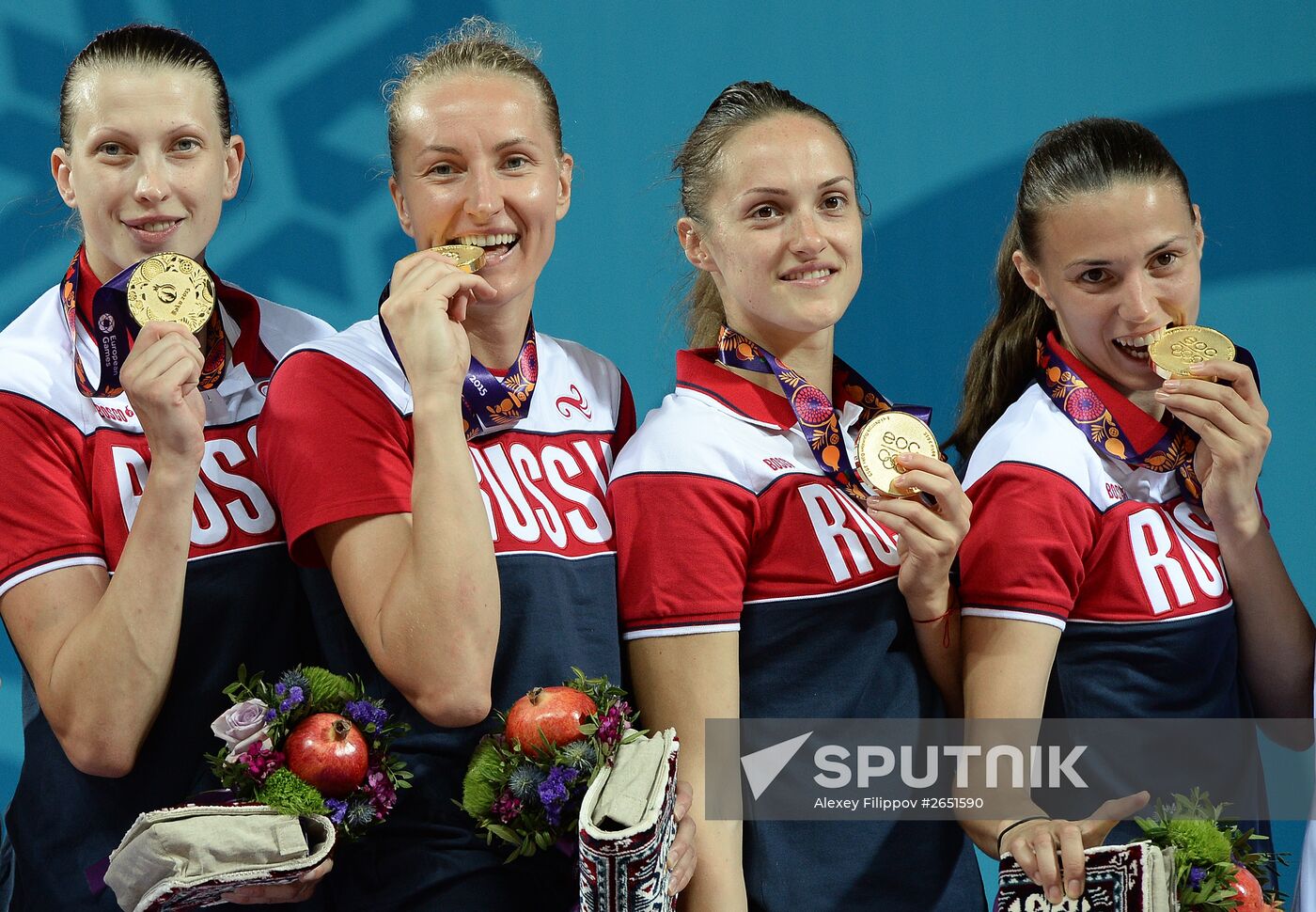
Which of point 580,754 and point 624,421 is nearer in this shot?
point 580,754

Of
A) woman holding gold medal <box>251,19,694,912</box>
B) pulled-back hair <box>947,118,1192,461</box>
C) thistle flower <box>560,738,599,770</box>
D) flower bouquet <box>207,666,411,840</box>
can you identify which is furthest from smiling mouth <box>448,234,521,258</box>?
pulled-back hair <box>947,118,1192,461</box>

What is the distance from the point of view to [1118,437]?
8.73 ft

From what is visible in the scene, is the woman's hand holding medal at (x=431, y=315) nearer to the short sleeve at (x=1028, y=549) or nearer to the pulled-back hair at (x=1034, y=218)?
the short sleeve at (x=1028, y=549)

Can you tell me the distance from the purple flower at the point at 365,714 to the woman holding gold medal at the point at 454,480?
0.18 ft

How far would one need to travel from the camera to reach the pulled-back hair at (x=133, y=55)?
2527 millimetres

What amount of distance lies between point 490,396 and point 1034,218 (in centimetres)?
105

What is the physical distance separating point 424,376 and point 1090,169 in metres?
1.26

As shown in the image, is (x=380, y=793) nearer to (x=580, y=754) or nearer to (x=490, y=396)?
(x=580, y=754)

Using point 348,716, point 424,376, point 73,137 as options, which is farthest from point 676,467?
point 73,137

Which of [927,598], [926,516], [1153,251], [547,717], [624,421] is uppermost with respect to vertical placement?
[1153,251]

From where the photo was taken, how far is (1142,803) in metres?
2.25

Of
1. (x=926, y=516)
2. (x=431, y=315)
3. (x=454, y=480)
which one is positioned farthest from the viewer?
(x=926, y=516)

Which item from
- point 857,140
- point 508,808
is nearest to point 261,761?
point 508,808

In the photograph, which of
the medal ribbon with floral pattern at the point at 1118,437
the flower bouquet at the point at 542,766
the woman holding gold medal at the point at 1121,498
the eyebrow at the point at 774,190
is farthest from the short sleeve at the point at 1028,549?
the flower bouquet at the point at 542,766
